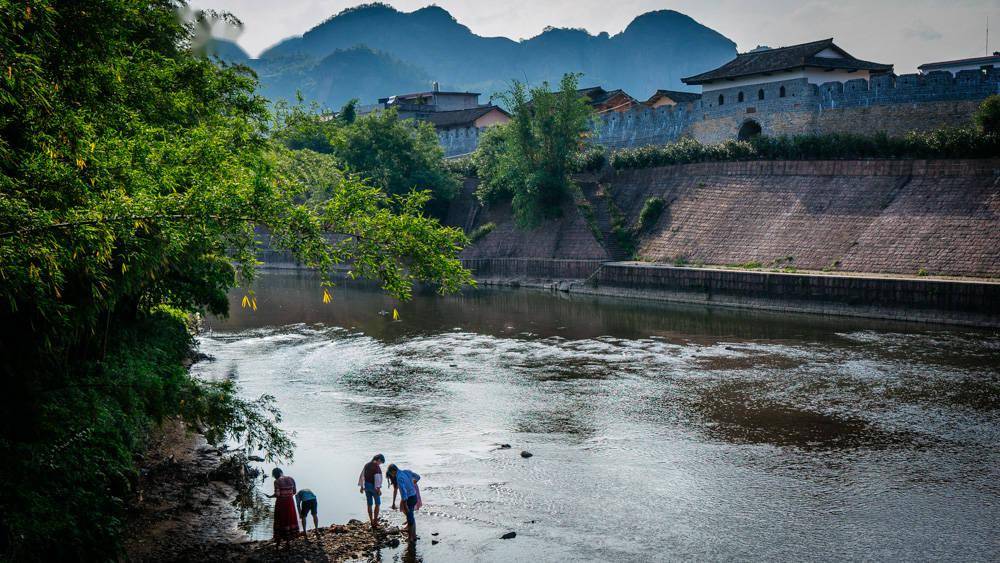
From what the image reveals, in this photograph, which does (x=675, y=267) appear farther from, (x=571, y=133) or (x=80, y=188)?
(x=80, y=188)

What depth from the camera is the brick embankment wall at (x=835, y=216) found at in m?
26.0

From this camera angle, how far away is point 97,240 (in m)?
6.72

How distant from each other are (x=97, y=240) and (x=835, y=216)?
2811cm

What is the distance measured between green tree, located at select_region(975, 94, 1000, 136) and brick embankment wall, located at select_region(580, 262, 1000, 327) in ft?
27.6

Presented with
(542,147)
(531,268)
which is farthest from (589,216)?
(542,147)

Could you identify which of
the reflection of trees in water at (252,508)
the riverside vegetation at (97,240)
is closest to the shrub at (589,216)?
the reflection of trees in water at (252,508)

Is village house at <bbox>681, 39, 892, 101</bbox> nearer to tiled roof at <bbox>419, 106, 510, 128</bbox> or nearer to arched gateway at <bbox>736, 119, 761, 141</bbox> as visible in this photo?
arched gateway at <bbox>736, 119, 761, 141</bbox>

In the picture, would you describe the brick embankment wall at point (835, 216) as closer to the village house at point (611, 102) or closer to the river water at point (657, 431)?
the river water at point (657, 431)

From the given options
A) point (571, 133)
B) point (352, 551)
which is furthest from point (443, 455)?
point (571, 133)

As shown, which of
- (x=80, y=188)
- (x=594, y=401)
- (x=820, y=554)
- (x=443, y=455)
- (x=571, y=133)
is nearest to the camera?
(x=80, y=188)

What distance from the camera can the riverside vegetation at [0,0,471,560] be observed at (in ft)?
22.1

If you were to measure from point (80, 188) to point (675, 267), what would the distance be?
27.3m

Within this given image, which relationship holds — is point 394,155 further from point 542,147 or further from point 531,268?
point 531,268

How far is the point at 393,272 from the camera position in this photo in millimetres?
9289
